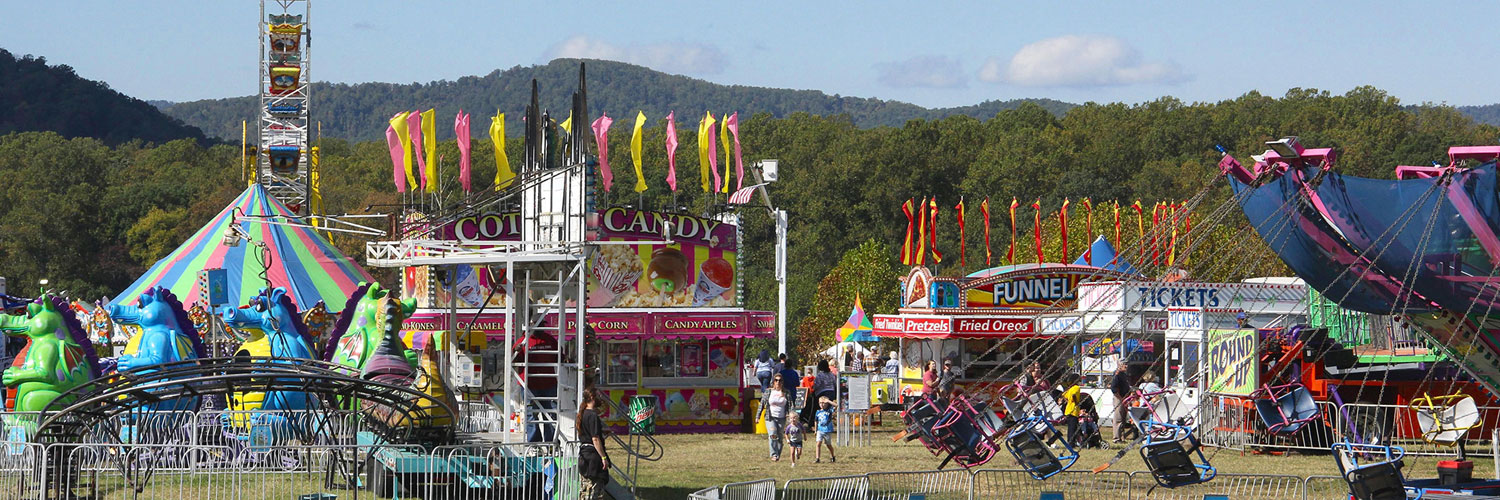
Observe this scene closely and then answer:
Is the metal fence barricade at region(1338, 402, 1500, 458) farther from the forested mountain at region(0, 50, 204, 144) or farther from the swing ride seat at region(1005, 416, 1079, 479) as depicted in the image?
the forested mountain at region(0, 50, 204, 144)

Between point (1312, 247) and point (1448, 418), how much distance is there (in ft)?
13.9

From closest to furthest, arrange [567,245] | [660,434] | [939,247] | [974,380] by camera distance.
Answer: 1. [567,245]
2. [660,434]
3. [974,380]
4. [939,247]

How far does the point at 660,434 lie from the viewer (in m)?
25.3

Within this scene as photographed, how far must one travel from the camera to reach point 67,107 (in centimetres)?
13012

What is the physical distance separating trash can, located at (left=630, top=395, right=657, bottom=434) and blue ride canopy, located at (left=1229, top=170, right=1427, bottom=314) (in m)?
9.74

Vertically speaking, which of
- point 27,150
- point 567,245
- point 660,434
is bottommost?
point 660,434

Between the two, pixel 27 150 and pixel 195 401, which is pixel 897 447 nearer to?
pixel 195 401

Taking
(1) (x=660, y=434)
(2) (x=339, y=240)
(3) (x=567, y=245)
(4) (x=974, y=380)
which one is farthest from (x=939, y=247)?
(3) (x=567, y=245)

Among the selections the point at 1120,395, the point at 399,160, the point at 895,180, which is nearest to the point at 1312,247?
the point at 1120,395

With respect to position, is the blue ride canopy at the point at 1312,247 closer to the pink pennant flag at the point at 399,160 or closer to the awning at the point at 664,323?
the awning at the point at 664,323

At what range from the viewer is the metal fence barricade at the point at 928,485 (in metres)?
16.2

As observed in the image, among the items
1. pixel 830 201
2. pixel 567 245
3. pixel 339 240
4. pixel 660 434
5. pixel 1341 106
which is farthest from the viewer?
pixel 1341 106

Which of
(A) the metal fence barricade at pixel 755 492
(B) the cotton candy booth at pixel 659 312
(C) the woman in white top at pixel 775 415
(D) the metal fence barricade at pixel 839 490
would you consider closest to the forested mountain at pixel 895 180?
(B) the cotton candy booth at pixel 659 312

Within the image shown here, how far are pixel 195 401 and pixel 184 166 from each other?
8024cm
